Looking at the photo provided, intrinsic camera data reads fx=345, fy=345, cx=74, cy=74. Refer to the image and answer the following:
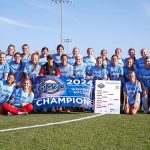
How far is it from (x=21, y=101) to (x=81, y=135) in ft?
12.7

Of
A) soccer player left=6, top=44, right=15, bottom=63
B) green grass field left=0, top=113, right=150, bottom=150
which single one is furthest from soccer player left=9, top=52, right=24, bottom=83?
green grass field left=0, top=113, right=150, bottom=150

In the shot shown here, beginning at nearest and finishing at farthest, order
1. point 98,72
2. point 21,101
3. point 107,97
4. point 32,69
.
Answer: point 21,101, point 107,97, point 32,69, point 98,72

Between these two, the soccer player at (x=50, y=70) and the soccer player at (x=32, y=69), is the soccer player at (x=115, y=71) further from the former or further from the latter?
the soccer player at (x=32, y=69)

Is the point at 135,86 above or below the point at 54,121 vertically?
above

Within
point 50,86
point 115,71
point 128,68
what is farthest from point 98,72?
point 50,86

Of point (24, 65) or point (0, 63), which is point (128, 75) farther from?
point (0, 63)

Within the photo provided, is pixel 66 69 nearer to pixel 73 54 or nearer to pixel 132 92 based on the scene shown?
pixel 73 54

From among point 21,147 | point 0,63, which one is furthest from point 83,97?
point 21,147

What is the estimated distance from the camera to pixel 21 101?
1007 centimetres

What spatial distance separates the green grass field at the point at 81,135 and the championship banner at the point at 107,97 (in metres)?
1.38

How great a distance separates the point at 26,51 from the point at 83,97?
282 centimetres

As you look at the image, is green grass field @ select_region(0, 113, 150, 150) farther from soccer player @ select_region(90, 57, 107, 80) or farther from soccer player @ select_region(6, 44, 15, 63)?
soccer player @ select_region(6, 44, 15, 63)

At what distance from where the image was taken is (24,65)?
11047 millimetres

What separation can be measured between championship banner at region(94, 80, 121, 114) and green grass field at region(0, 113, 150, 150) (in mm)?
1384
